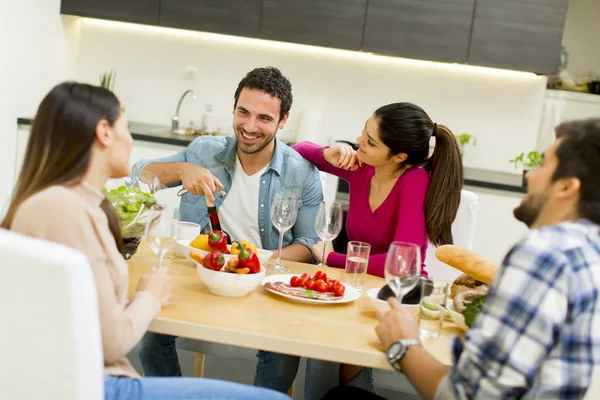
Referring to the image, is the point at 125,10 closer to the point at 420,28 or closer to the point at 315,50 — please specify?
the point at 315,50

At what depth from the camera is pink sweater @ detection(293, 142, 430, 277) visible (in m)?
2.45

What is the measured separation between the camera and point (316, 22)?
4.57 m

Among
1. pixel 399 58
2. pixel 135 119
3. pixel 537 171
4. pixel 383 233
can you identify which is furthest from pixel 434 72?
pixel 537 171

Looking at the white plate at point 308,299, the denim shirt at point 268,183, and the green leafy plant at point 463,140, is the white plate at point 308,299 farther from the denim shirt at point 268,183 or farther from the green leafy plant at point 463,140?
the green leafy plant at point 463,140

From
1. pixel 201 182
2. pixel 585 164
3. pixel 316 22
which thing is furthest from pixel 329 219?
pixel 316 22

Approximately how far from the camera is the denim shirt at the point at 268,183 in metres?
2.83

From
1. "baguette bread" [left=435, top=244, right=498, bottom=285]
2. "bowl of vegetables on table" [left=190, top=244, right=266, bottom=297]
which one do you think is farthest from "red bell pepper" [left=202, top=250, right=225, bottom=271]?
"baguette bread" [left=435, top=244, right=498, bottom=285]

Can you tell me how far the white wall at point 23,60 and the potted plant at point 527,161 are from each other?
302 centimetres

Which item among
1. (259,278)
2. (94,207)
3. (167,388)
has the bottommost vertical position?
(167,388)

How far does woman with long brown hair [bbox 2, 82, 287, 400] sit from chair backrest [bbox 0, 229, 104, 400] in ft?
0.38

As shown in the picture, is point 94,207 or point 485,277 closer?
point 94,207

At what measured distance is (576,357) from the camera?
1323mm

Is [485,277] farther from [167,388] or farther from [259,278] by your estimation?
[167,388]

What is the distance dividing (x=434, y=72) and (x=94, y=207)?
11.9 feet
